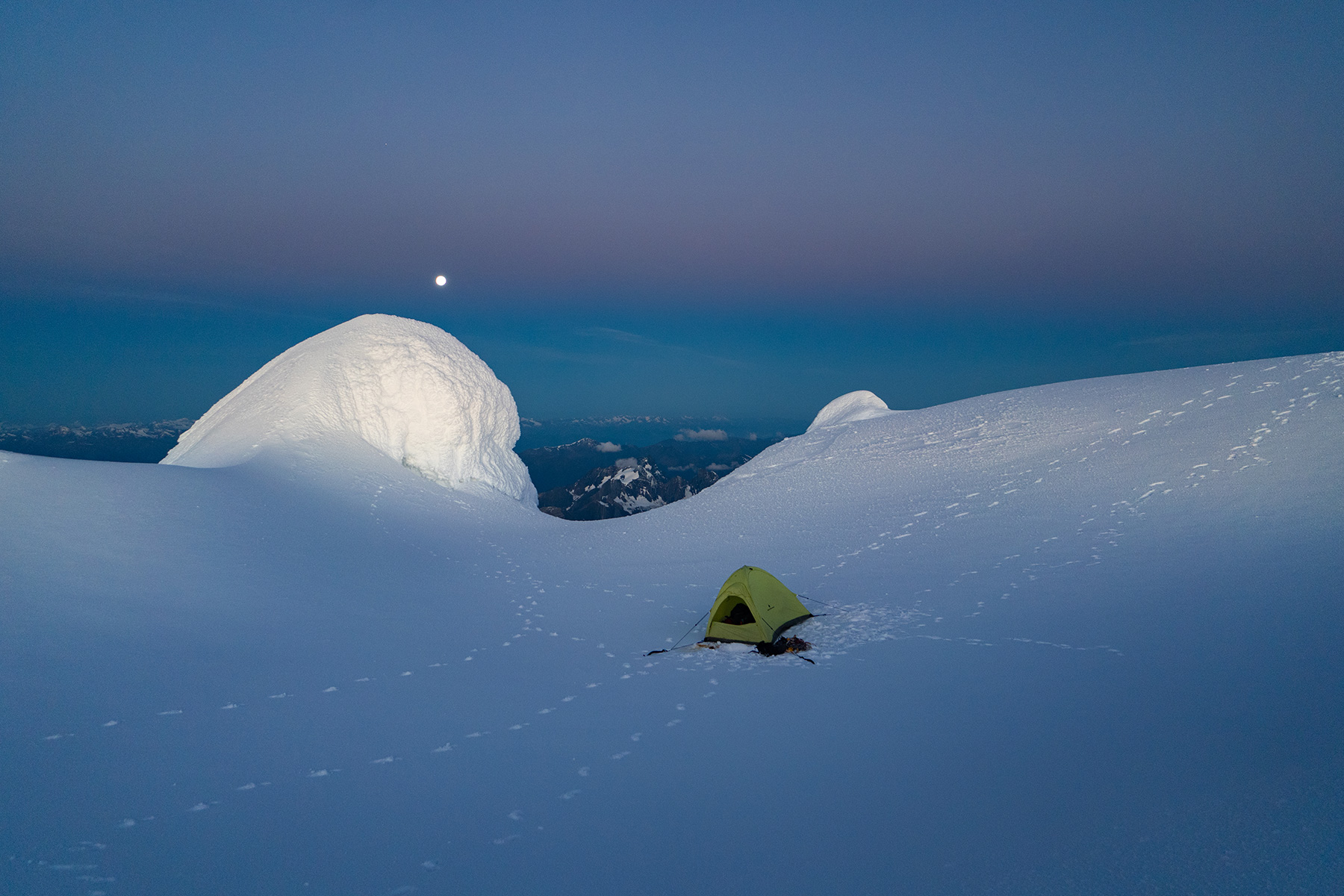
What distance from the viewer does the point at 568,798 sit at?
7.55m

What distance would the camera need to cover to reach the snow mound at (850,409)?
39.9m

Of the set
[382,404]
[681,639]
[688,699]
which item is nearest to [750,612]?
[681,639]

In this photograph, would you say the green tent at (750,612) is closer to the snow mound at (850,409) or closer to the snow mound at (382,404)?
the snow mound at (382,404)

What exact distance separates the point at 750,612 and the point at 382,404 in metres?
26.0

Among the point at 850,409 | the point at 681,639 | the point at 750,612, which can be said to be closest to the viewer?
the point at 750,612

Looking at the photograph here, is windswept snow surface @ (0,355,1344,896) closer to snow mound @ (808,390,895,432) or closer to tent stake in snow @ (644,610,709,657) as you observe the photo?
tent stake in snow @ (644,610,709,657)

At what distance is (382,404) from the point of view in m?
32.3

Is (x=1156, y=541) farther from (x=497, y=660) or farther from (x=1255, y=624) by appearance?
(x=497, y=660)

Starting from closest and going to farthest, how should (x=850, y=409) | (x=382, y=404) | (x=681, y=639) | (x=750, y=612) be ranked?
(x=750, y=612)
(x=681, y=639)
(x=382, y=404)
(x=850, y=409)

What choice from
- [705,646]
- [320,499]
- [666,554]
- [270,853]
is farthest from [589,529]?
[270,853]

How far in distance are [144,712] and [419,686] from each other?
3823mm

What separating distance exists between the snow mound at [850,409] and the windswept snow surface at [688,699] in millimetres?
18439

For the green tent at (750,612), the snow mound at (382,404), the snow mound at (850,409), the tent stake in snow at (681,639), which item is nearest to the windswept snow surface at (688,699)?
the tent stake in snow at (681,639)

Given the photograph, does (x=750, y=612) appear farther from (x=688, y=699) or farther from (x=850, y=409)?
(x=850, y=409)
